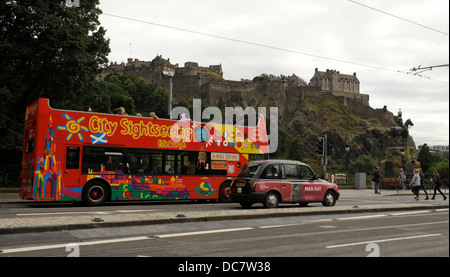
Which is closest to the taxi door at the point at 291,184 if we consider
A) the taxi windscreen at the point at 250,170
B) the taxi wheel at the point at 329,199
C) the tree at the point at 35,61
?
the taxi windscreen at the point at 250,170

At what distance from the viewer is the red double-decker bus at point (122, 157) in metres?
15.0

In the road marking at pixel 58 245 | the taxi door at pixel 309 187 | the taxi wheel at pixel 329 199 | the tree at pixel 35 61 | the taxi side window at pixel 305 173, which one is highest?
the tree at pixel 35 61

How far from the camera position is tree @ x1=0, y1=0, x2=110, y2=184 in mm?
22953

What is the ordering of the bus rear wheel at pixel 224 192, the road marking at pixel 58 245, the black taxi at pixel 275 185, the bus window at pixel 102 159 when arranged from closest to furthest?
the road marking at pixel 58 245
the black taxi at pixel 275 185
the bus window at pixel 102 159
the bus rear wheel at pixel 224 192

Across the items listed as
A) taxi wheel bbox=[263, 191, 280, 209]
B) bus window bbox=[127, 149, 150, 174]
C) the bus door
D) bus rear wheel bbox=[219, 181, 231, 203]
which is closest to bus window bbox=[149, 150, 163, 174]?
bus window bbox=[127, 149, 150, 174]

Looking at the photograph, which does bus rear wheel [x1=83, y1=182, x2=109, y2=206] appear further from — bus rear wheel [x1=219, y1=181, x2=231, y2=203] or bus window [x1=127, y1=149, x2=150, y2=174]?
bus rear wheel [x1=219, y1=181, x2=231, y2=203]

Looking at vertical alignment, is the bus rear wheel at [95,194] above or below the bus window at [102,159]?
below

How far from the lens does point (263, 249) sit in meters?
7.04

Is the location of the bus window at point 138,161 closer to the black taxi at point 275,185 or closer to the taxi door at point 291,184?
the black taxi at point 275,185

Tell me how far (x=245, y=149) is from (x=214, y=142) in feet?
5.76

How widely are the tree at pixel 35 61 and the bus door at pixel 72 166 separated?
376 inches

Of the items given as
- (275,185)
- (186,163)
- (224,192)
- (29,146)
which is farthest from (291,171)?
(29,146)

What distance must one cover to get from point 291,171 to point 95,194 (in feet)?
24.3
